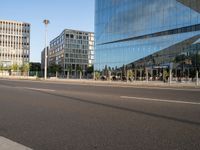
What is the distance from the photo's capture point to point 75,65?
152m

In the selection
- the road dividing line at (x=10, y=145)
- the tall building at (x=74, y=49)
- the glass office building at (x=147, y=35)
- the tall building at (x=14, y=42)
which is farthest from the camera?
the tall building at (x=14, y=42)

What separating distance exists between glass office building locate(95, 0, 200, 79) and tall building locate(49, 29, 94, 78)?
65.1 meters

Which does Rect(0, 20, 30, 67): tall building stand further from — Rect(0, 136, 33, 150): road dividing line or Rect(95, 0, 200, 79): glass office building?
Rect(0, 136, 33, 150): road dividing line

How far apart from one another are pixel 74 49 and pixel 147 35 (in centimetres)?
8607

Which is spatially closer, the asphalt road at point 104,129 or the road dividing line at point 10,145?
the road dividing line at point 10,145

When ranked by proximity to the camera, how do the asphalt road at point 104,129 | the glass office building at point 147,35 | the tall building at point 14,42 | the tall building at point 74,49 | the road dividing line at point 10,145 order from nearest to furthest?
the road dividing line at point 10,145 < the asphalt road at point 104,129 < the glass office building at point 147,35 < the tall building at point 74,49 < the tall building at point 14,42

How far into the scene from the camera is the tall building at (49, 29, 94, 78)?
486ft

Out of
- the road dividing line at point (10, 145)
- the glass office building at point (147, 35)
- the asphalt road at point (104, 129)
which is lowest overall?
the road dividing line at point (10, 145)

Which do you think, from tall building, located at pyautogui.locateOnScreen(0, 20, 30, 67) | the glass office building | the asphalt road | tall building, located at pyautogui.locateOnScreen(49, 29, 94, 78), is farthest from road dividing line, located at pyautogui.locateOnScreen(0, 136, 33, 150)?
tall building, located at pyautogui.locateOnScreen(0, 20, 30, 67)

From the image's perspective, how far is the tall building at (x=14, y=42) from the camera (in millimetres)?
157500

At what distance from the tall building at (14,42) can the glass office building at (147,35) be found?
290 ft

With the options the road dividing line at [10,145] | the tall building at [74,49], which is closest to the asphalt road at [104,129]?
the road dividing line at [10,145]

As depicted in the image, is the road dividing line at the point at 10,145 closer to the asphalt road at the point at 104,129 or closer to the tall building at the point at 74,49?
the asphalt road at the point at 104,129

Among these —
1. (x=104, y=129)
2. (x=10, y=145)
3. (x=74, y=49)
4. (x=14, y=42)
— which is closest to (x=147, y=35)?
(x=104, y=129)
